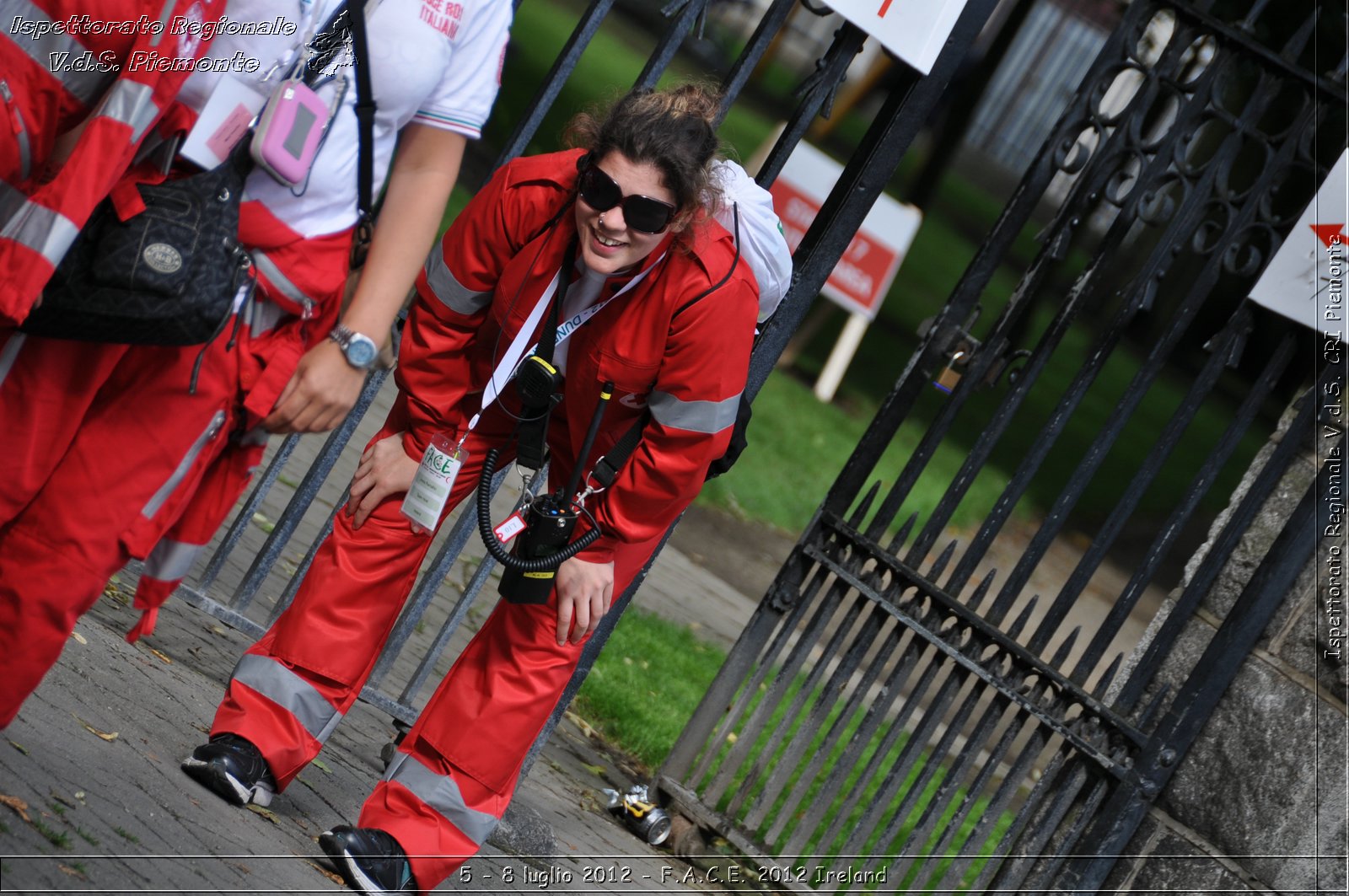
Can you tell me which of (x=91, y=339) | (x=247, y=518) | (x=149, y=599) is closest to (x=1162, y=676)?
(x=247, y=518)

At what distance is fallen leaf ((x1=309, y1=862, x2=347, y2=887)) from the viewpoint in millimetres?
3279

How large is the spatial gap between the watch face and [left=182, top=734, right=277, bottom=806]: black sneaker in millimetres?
1173

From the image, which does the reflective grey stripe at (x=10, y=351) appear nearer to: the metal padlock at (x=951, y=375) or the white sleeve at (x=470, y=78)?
the white sleeve at (x=470, y=78)

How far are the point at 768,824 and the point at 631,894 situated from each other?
931 millimetres

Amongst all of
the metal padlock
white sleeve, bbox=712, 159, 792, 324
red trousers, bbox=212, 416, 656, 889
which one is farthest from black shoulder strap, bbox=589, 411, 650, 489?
the metal padlock

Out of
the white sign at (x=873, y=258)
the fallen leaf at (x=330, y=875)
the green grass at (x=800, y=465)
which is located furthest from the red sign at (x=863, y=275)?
the fallen leaf at (x=330, y=875)

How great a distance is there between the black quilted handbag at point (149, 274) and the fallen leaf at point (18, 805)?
972 millimetres

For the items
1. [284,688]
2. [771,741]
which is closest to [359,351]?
[284,688]

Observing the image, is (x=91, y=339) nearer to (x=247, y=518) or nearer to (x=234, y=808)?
(x=234, y=808)

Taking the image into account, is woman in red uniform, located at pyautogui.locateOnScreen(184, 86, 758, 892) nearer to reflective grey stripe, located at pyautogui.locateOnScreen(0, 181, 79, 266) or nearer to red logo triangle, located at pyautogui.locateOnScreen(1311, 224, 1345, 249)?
reflective grey stripe, located at pyautogui.locateOnScreen(0, 181, 79, 266)

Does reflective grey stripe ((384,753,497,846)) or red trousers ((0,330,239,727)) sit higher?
red trousers ((0,330,239,727))

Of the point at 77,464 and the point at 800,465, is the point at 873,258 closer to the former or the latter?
the point at 800,465

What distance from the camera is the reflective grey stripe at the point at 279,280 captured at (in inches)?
102

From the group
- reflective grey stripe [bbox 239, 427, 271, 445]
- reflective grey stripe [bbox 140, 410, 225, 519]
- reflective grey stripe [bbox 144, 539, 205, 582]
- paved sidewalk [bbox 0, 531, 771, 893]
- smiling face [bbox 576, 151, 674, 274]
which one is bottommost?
paved sidewalk [bbox 0, 531, 771, 893]
